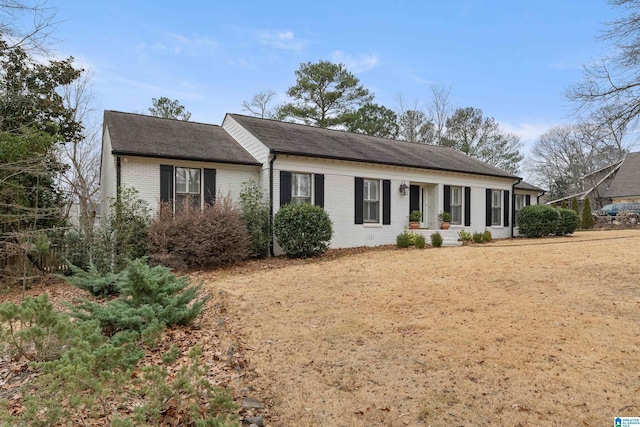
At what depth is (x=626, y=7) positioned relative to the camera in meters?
8.27

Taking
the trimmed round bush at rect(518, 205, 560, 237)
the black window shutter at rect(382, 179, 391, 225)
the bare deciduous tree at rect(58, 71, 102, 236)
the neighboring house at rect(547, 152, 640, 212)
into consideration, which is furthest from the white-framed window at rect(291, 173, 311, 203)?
the neighboring house at rect(547, 152, 640, 212)

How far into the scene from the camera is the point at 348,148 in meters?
14.4

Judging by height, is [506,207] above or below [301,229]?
above

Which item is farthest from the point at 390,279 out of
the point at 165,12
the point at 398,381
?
the point at 165,12

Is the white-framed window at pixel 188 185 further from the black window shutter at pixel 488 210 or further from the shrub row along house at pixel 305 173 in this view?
the black window shutter at pixel 488 210

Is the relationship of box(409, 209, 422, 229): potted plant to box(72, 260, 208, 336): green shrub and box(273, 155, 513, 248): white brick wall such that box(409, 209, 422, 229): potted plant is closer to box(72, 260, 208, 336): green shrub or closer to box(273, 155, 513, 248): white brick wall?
box(273, 155, 513, 248): white brick wall

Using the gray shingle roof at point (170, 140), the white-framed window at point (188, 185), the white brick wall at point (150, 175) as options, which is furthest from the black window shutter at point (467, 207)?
the white-framed window at point (188, 185)

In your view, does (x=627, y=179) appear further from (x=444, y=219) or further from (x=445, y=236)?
(x=445, y=236)

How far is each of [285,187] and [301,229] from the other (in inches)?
72.3

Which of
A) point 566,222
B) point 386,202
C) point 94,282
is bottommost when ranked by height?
point 94,282

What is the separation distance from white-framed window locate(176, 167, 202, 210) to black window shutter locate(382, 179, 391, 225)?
659 cm

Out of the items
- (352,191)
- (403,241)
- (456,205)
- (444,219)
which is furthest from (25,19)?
(456,205)

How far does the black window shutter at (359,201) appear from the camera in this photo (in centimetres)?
1330

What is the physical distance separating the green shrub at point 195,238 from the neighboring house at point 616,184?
26824 millimetres
